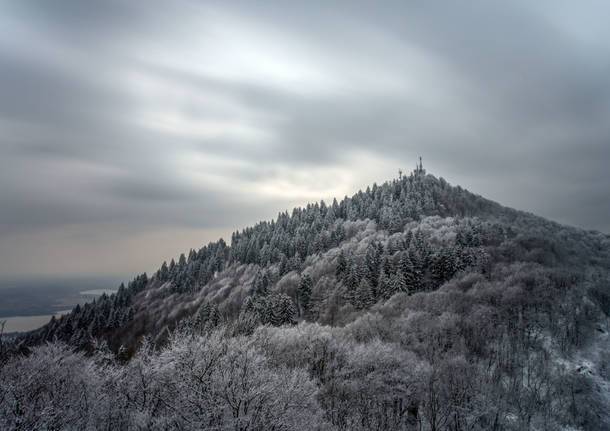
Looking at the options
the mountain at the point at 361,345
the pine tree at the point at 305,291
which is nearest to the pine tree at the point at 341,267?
the mountain at the point at 361,345

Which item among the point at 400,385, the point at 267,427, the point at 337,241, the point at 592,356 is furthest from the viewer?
the point at 337,241

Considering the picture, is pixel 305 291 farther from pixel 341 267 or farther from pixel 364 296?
pixel 364 296

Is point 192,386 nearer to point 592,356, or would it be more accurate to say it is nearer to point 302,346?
point 302,346

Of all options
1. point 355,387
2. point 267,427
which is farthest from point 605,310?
point 267,427

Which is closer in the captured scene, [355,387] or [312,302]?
[355,387]

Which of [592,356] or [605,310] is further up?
[605,310]

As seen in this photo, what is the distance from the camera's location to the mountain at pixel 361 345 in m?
23.5

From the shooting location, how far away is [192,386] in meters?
21.4

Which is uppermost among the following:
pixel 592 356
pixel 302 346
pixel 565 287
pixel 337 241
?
pixel 337 241

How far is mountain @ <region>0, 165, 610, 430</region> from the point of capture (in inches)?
926

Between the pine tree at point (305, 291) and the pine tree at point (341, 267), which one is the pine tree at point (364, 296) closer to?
the pine tree at point (341, 267)

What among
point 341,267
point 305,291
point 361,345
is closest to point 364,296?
point 341,267

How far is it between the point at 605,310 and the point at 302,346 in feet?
232

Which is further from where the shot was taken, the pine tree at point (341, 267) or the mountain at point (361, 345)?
the pine tree at point (341, 267)
